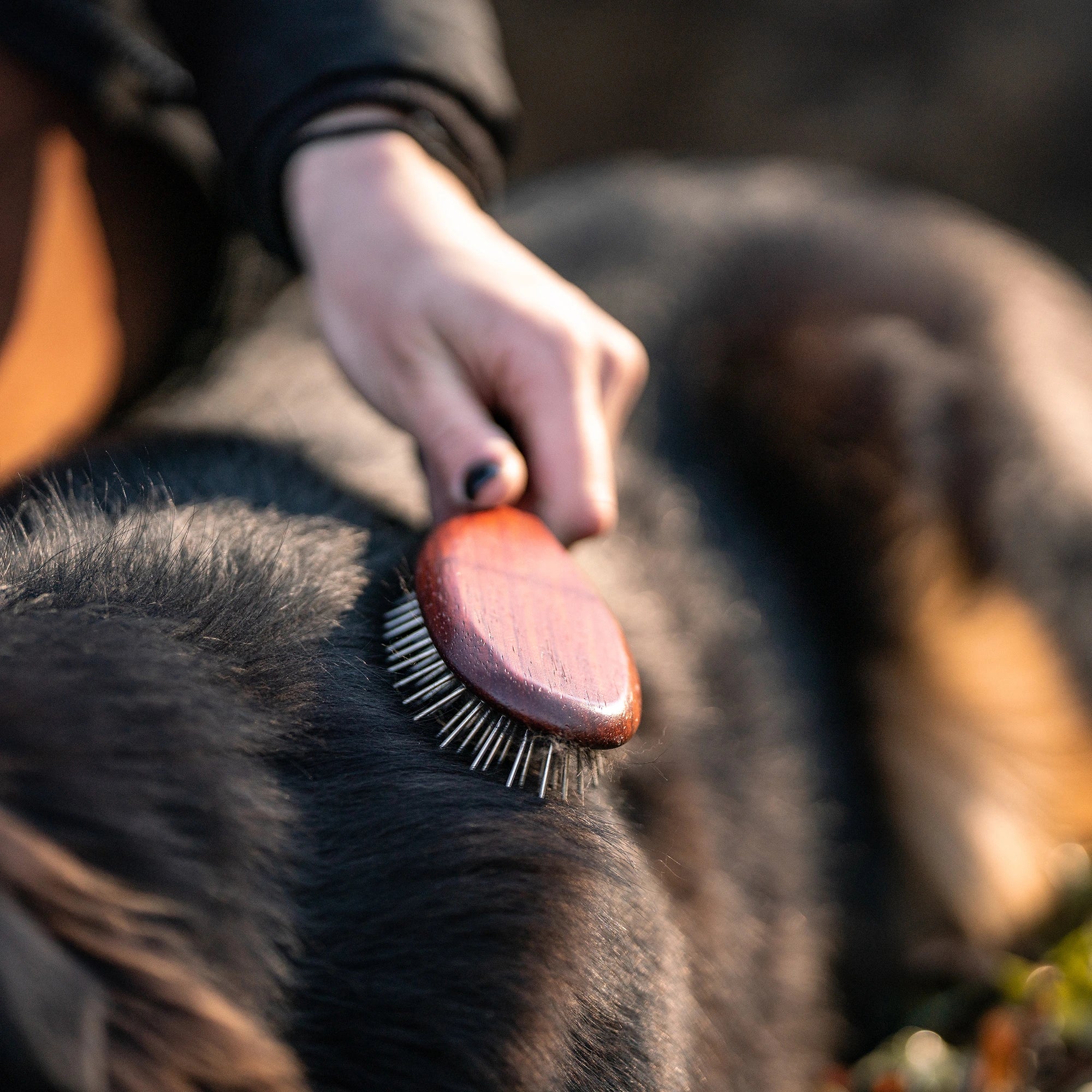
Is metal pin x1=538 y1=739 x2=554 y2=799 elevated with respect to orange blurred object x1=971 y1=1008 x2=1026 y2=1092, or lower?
elevated

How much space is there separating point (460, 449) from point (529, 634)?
0.27m

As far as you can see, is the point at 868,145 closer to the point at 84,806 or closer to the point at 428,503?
the point at 428,503

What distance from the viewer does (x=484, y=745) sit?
72cm

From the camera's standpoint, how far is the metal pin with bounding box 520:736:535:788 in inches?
28.1

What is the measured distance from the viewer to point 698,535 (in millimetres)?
1626

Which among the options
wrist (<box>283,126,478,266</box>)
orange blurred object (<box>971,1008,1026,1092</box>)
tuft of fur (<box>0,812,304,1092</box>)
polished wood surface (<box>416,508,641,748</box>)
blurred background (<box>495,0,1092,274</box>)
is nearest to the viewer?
tuft of fur (<box>0,812,304,1092</box>)

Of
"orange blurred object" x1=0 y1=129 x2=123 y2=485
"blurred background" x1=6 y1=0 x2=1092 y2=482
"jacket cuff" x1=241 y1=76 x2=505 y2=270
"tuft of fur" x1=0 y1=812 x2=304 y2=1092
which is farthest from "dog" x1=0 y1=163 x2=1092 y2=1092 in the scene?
"blurred background" x1=6 y1=0 x2=1092 y2=482

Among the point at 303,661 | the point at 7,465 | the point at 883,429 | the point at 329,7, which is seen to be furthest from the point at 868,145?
the point at 303,661

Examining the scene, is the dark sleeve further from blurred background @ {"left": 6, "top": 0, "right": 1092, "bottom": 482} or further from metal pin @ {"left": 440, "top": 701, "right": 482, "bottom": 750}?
blurred background @ {"left": 6, "top": 0, "right": 1092, "bottom": 482}

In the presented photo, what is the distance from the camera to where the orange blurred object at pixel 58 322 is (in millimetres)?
1174

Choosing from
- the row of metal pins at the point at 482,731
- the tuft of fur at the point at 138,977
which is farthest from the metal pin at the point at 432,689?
the tuft of fur at the point at 138,977

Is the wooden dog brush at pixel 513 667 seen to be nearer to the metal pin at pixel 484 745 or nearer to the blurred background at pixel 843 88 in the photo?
the metal pin at pixel 484 745

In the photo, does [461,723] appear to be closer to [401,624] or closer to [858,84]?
[401,624]

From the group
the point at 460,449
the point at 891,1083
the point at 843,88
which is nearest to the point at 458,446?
the point at 460,449
